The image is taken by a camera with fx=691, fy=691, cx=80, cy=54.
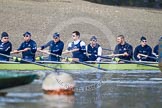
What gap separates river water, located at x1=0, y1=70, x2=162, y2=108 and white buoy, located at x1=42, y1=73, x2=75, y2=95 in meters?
0.21

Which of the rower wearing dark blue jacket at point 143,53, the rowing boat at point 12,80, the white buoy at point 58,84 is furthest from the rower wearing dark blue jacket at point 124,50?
the rowing boat at point 12,80

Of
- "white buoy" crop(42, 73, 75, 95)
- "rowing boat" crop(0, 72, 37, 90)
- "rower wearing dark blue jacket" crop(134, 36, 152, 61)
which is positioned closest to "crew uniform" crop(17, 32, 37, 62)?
"rower wearing dark blue jacket" crop(134, 36, 152, 61)

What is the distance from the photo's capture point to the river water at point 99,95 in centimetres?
1501

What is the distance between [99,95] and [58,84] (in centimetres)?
126

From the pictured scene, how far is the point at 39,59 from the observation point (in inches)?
1012

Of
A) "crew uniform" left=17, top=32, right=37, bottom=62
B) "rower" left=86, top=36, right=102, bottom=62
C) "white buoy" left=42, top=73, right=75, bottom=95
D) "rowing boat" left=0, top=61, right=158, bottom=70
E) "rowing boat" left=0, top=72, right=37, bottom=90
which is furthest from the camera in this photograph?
"rower" left=86, top=36, right=102, bottom=62

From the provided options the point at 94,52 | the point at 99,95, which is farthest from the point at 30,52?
the point at 99,95

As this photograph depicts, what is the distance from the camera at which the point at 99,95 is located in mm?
17000

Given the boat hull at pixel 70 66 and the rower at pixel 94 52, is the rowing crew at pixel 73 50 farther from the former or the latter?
the boat hull at pixel 70 66

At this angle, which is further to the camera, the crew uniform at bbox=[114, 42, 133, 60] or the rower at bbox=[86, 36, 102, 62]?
the crew uniform at bbox=[114, 42, 133, 60]

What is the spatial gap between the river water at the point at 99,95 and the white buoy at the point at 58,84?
212 millimetres

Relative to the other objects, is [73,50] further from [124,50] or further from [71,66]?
[124,50]

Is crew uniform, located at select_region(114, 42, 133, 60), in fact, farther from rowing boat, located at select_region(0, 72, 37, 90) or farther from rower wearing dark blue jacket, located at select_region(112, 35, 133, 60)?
rowing boat, located at select_region(0, 72, 37, 90)

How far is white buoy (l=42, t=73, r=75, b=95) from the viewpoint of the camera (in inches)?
640
